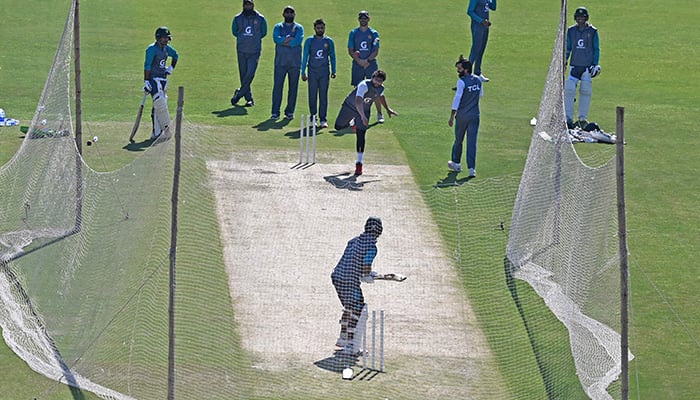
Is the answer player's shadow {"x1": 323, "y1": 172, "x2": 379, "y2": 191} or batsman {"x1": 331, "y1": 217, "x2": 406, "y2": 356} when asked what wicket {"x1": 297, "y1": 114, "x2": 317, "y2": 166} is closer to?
player's shadow {"x1": 323, "y1": 172, "x2": 379, "y2": 191}

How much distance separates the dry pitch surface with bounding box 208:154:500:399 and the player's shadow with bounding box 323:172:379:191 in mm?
22

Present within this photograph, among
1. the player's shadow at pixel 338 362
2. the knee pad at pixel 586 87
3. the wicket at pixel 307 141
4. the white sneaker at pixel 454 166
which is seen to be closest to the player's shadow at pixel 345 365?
the player's shadow at pixel 338 362

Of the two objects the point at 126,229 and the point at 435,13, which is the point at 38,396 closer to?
the point at 126,229

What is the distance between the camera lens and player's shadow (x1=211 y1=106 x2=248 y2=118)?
90.2 ft

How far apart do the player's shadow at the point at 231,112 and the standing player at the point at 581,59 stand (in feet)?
20.7

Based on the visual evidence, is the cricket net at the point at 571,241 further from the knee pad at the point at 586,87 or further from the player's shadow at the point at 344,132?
the player's shadow at the point at 344,132

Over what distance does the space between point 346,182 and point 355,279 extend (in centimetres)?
704

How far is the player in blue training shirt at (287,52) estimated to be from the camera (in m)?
26.9

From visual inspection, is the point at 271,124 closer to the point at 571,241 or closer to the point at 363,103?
the point at 363,103

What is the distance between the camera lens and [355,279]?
52.7 feet

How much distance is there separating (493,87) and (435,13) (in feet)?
31.3

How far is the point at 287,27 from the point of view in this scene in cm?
2688

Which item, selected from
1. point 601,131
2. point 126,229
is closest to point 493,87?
point 601,131

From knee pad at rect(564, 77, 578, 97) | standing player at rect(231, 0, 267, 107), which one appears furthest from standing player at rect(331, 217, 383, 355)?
standing player at rect(231, 0, 267, 107)
